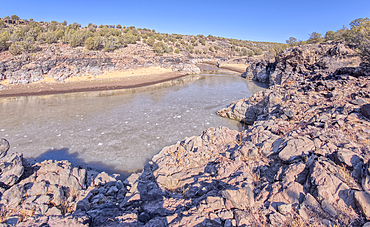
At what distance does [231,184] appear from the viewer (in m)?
4.43

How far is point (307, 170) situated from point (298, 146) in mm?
985

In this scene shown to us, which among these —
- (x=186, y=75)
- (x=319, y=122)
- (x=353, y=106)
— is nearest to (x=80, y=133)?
(x=319, y=122)

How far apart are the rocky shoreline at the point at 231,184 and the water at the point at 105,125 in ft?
8.38

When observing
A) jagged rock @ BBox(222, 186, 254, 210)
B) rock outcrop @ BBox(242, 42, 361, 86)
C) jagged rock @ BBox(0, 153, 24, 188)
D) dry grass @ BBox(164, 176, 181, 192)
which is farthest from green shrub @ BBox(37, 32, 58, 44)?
jagged rock @ BBox(222, 186, 254, 210)

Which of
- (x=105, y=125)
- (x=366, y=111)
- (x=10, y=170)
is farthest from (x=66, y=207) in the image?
(x=366, y=111)

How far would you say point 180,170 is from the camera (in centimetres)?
573

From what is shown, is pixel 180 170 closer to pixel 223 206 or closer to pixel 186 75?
pixel 223 206

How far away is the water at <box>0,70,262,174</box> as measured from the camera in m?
8.84

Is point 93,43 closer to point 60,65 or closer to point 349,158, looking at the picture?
point 60,65

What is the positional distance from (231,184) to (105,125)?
33.1 ft

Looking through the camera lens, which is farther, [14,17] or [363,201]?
[14,17]

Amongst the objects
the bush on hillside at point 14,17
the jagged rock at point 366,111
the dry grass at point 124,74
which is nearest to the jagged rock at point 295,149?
the jagged rock at point 366,111

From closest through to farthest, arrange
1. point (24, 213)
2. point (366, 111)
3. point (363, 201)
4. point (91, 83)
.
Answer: point (363, 201) < point (24, 213) < point (366, 111) < point (91, 83)

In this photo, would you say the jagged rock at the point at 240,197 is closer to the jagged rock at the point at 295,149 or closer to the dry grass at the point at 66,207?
the jagged rock at the point at 295,149
